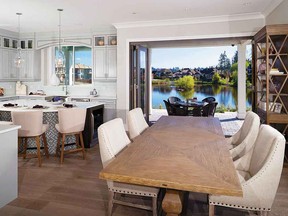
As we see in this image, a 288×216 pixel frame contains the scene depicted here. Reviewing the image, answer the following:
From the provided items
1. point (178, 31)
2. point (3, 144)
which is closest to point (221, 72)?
point (178, 31)

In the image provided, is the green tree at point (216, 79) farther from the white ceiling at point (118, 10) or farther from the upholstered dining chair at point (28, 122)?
the upholstered dining chair at point (28, 122)

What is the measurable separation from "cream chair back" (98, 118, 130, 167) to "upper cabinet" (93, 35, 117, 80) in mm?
4522

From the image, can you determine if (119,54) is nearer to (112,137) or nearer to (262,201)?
(112,137)

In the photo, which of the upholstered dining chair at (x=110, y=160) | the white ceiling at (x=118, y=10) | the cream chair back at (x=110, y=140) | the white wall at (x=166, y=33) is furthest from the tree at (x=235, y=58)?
the upholstered dining chair at (x=110, y=160)

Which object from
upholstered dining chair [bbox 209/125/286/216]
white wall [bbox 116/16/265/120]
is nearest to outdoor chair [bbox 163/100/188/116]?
white wall [bbox 116/16/265/120]

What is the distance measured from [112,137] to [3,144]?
1.12 m

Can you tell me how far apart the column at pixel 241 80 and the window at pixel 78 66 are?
16.6 feet

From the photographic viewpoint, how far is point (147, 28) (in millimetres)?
5984

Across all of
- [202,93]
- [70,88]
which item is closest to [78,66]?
[70,88]

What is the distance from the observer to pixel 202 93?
9984mm

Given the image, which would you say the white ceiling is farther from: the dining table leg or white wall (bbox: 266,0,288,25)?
the dining table leg

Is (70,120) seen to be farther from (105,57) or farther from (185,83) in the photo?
(185,83)

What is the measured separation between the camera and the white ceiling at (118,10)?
14.8 feet

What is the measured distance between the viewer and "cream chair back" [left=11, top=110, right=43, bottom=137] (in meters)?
3.75
